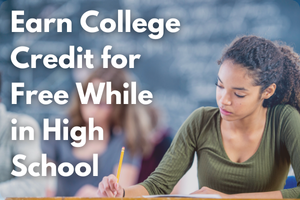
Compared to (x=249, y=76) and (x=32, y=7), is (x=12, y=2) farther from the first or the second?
(x=249, y=76)

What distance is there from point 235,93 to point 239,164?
1.37 ft

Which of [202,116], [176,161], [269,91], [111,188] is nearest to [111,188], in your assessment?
Answer: [111,188]

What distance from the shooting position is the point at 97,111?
6.28 ft

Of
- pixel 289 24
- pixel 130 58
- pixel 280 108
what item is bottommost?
pixel 280 108

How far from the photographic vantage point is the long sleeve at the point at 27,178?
1903 mm

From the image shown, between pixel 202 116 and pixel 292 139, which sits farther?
pixel 202 116

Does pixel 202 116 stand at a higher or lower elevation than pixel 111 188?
higher

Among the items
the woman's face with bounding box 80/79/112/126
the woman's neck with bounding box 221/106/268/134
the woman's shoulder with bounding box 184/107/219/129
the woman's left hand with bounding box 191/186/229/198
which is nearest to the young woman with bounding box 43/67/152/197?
the woman's face with bounding box 80/79/112/126

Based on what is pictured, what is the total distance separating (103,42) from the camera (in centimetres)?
193

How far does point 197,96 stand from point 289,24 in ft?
2.34

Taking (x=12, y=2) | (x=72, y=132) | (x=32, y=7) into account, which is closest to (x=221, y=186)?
(x=72, y=132)

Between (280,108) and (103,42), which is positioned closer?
(280,108)

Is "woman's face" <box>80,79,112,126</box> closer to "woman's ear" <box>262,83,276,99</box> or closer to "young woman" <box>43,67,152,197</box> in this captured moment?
"young woman" <box>43,67,152,197</box>

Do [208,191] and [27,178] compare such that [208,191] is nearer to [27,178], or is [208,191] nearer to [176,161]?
[176,161]
